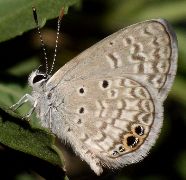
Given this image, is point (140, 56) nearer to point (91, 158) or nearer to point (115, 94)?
point (115, 94)

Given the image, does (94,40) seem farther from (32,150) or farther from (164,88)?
(32,150)

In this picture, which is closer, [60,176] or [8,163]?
[60,176]

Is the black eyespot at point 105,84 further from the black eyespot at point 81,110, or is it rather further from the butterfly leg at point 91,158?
the butterfly leg at point 91,158

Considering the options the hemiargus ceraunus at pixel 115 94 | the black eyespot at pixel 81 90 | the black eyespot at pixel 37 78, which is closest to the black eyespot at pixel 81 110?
the hemiargus ceraunus at pixel 115 94

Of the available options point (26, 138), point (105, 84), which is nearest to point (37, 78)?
point (105, 84)

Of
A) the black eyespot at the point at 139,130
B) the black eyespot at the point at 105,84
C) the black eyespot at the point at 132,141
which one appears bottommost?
the black eyespot at the point at 132,141

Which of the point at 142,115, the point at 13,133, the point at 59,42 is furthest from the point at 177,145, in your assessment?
the point at 13,133

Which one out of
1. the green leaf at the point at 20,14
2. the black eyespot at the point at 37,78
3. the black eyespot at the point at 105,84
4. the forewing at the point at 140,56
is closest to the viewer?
the green leaf at the point at 20,14
